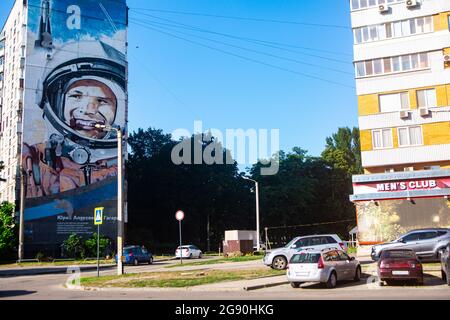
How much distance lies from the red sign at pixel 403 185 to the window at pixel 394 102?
6060 mm

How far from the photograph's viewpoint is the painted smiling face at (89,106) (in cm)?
6331

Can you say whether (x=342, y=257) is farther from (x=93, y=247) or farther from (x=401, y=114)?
(x=93, y=247)

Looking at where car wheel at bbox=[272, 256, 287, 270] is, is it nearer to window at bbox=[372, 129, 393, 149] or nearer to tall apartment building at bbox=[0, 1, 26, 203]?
window at bbox=[372, 129, 393, 149]

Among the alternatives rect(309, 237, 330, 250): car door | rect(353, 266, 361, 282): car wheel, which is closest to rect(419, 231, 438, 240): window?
rect(309, 237, 330, 250): car door

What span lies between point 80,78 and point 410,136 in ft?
146

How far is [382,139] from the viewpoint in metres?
37.2

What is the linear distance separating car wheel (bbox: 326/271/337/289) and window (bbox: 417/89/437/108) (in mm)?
23452

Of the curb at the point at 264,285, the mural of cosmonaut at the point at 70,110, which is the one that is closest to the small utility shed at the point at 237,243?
the mural of cosmonaut at the point at 70,110

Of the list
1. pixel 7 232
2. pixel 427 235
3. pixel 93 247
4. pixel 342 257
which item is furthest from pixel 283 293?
pixel 7 232

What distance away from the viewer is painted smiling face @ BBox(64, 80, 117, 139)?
208 ft
